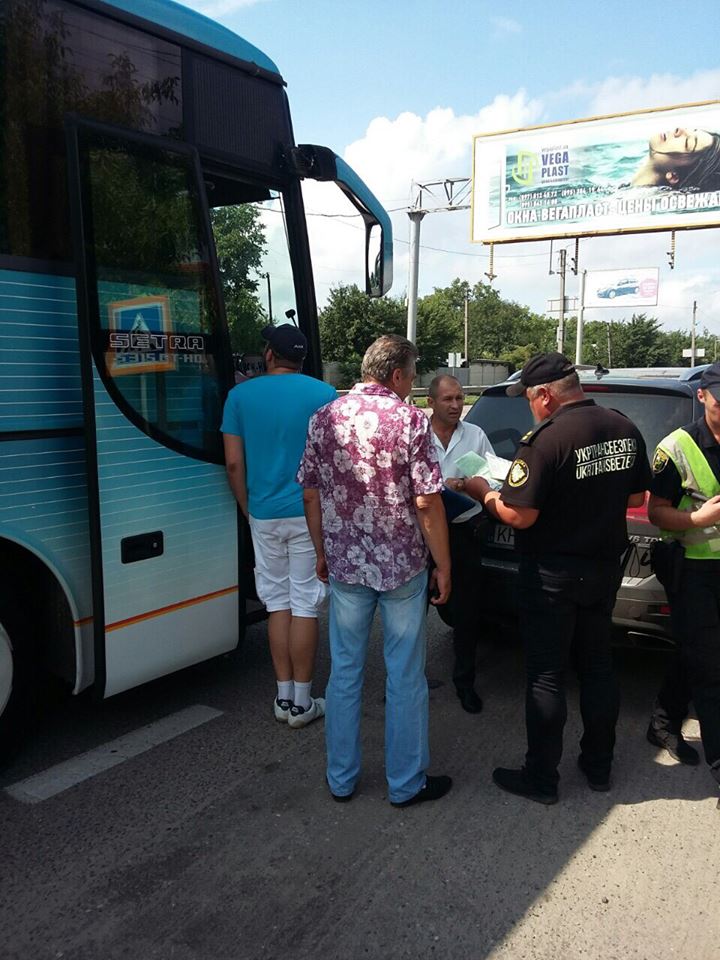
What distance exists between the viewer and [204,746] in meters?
3.75

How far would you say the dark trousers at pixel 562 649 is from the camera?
3.16m

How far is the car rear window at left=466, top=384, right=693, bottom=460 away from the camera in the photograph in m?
4.36

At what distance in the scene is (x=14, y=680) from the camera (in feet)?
11.1

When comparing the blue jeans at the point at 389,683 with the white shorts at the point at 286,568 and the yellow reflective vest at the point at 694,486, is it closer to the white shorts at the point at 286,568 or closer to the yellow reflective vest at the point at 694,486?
the white shorts at the point at 286,568

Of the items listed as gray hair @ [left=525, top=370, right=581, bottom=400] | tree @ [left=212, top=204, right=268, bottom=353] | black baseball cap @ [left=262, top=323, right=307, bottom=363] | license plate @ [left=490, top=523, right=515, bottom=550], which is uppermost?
tree @ [left=212, top=204, right=268, bottom=353]

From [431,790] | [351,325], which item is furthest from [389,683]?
[351,325]

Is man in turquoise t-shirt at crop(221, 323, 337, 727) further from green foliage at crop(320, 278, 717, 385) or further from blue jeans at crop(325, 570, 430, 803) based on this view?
green foliage at crop(320, 278, 717, 385)

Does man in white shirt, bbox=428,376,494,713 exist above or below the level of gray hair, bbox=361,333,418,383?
below

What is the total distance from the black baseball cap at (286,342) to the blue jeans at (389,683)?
1.22 m

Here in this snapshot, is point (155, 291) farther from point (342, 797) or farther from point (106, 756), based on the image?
point (342, 797)

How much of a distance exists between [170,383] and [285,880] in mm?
2177

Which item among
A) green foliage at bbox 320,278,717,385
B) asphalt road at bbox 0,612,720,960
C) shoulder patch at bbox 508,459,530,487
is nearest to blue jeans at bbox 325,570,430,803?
asphalt road at bbox 0,612,720,960

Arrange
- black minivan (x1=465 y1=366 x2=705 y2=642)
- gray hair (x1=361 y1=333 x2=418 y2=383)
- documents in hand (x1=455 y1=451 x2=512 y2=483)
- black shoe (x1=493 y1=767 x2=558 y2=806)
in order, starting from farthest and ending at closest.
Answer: black minivan (x1=465 y1=366 x2=705 y2=642), documents in hand (x1=455 y1=451 x2=512 y2=483), black shoe (x1=493 y1=767 x2=558 y2=806), gray hair (x1=361 y1=333 x2=418 y2=383)

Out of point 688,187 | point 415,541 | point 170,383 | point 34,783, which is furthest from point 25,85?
point 688,187
